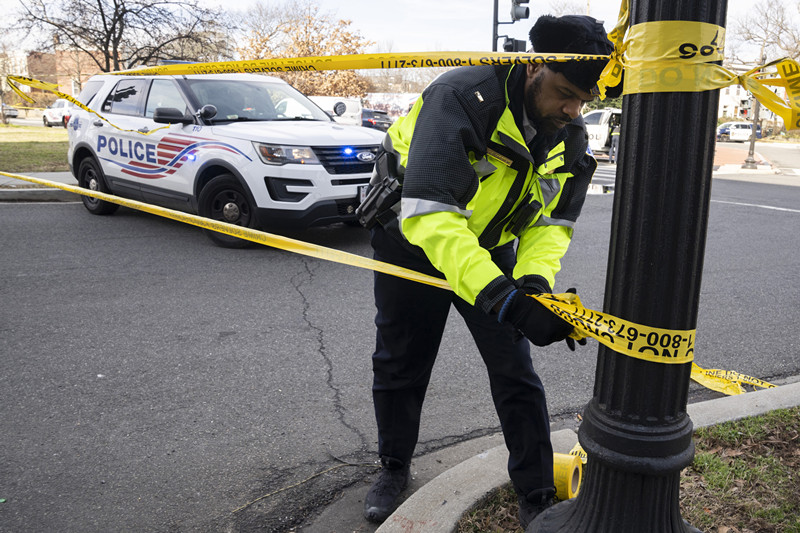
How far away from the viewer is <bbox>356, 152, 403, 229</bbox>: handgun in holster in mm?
2205

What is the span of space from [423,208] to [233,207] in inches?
205

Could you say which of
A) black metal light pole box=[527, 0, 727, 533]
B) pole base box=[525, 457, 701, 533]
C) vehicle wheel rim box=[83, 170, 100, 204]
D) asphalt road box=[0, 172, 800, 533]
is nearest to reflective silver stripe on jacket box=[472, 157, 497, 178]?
black metal light pole box=[527, 0, 727, 533]

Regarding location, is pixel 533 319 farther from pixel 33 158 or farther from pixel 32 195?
pixel 33 158

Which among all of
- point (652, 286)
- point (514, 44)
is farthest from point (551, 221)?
point (514, 44)

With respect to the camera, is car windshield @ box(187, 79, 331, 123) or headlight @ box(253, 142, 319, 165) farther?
car windshield @ box(187, 79, 331, 123)

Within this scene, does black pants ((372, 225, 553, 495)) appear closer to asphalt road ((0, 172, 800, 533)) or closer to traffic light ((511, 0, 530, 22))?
asphalt road ((0, 172, 800, 533))

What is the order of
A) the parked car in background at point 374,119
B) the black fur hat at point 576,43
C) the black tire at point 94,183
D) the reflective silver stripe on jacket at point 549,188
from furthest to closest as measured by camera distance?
the parked car in background at point 374,119
the black tire at point 94,183
the reflective silver stripe on jacket at point 549,188
the black fur hat at point 576,43

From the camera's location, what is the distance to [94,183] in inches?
331

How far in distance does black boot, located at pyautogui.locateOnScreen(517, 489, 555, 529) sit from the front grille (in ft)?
15.2

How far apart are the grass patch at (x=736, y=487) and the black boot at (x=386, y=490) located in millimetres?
364

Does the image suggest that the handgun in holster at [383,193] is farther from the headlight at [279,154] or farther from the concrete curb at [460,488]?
the headlight at [279,154]

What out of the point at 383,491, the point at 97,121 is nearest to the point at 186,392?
the point at 383,491

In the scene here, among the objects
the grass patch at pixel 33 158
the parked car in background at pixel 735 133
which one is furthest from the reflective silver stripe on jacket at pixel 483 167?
the parked car in background at pixel 735 133

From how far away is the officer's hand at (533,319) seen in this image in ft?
5.60
